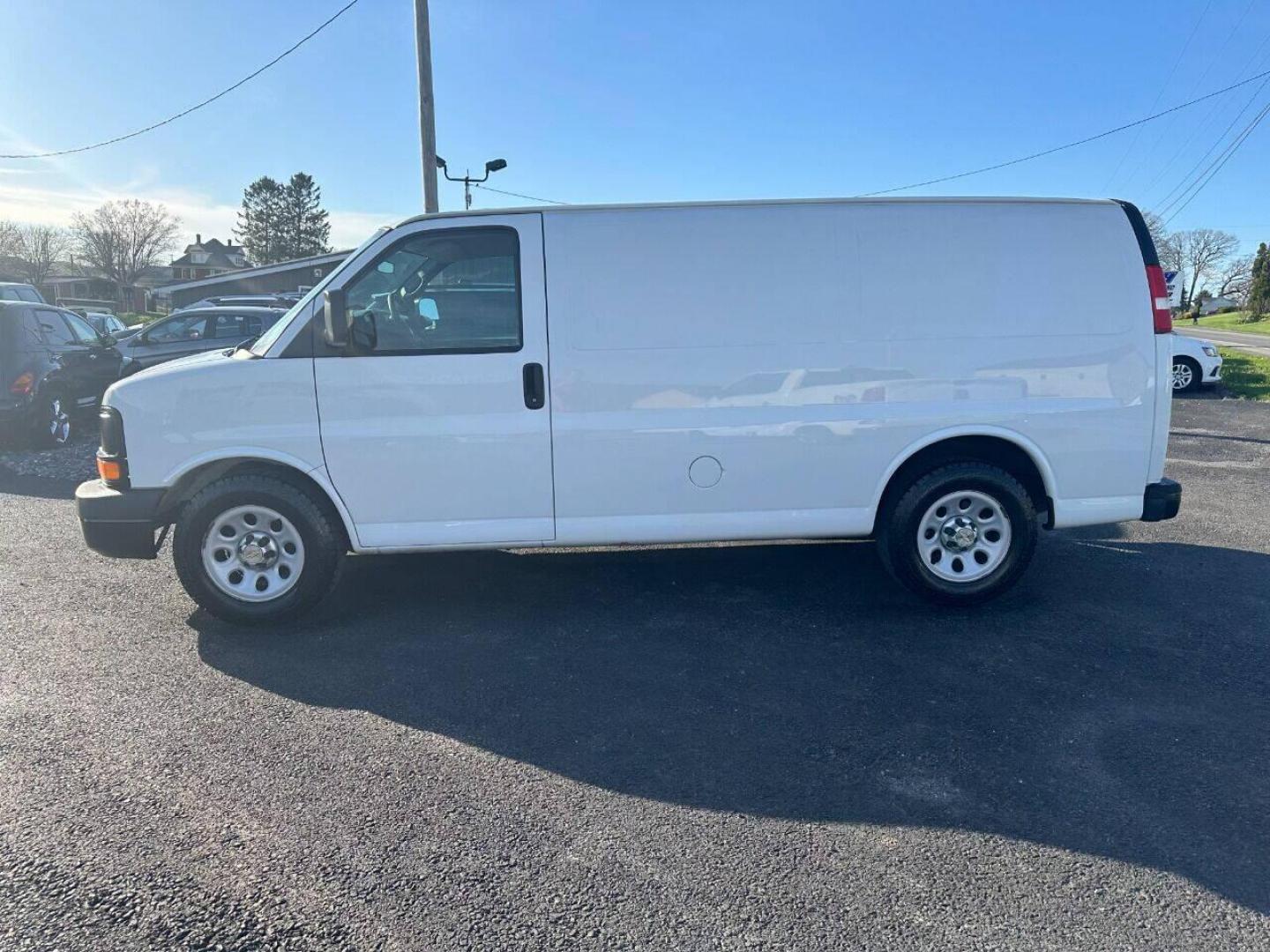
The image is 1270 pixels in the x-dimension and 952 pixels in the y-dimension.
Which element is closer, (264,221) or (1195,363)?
(1195,363)

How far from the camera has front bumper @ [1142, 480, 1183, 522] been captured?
4938 mm

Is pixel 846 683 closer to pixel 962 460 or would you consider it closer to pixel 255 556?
pixel 962 460

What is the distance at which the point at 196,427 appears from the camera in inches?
179

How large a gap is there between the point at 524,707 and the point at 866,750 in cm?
149

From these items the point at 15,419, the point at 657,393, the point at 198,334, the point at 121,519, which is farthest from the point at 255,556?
the point at 198,334

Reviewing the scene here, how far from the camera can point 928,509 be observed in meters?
4.82

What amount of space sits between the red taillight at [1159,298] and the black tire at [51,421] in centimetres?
1125

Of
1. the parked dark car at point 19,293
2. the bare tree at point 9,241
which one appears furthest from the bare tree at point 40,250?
the parked dark car at point 19,293

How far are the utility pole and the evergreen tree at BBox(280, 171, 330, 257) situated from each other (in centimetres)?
6571

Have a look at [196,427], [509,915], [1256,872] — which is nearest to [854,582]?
[1256,872]

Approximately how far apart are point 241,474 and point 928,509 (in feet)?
12.6

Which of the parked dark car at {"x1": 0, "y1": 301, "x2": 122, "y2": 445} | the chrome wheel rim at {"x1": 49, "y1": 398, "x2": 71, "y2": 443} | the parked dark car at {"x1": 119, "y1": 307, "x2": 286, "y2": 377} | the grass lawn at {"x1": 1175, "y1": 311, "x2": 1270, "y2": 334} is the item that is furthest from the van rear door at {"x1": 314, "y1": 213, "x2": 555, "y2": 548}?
the grass lawn at {"x1": 1175, "y1": 311, "x2": 1270, "y2": 334}

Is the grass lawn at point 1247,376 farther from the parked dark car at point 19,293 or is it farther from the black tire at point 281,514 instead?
the parked dark car at point 19,293

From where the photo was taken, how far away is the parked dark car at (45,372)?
9859mm
